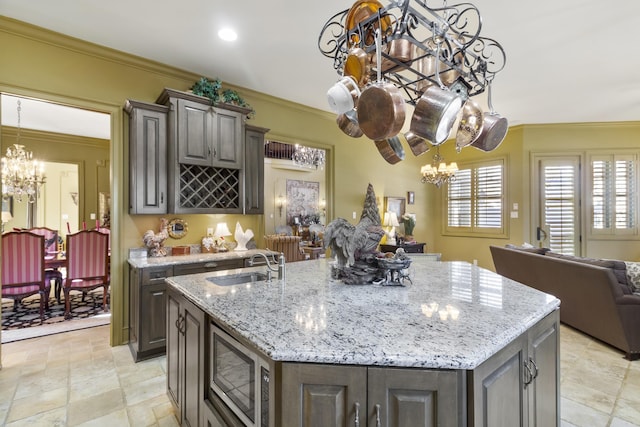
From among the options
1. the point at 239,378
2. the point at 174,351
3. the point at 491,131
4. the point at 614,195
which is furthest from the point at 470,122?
the point at 614,195

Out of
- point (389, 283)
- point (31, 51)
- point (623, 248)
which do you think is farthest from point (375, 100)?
point (623, 248)

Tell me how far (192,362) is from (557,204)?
6488mm

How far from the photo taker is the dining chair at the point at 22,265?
3488 mm

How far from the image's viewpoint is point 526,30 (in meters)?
2.73

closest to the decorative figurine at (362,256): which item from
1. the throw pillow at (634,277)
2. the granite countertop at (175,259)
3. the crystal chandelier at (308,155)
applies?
the granite countertop at (175,259)

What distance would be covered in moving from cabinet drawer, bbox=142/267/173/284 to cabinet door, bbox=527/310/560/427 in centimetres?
282

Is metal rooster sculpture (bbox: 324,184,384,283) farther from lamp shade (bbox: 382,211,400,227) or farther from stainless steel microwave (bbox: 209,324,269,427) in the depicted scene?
lamp shade (bbox: 382,211,400,227)

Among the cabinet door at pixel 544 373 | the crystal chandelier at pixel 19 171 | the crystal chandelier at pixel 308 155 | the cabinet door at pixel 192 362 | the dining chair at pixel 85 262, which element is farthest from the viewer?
the crystal chandelier at pixel 308 155

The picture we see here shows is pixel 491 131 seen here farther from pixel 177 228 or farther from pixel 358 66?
pixel 177 228

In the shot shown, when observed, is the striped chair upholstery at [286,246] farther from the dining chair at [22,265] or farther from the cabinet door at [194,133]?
the dining chair at [22,265]

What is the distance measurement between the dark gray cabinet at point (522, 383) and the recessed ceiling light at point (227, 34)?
3.02m

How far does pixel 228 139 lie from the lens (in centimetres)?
346

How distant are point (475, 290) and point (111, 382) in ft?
9.25

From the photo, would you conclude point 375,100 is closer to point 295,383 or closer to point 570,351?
point 295,383
